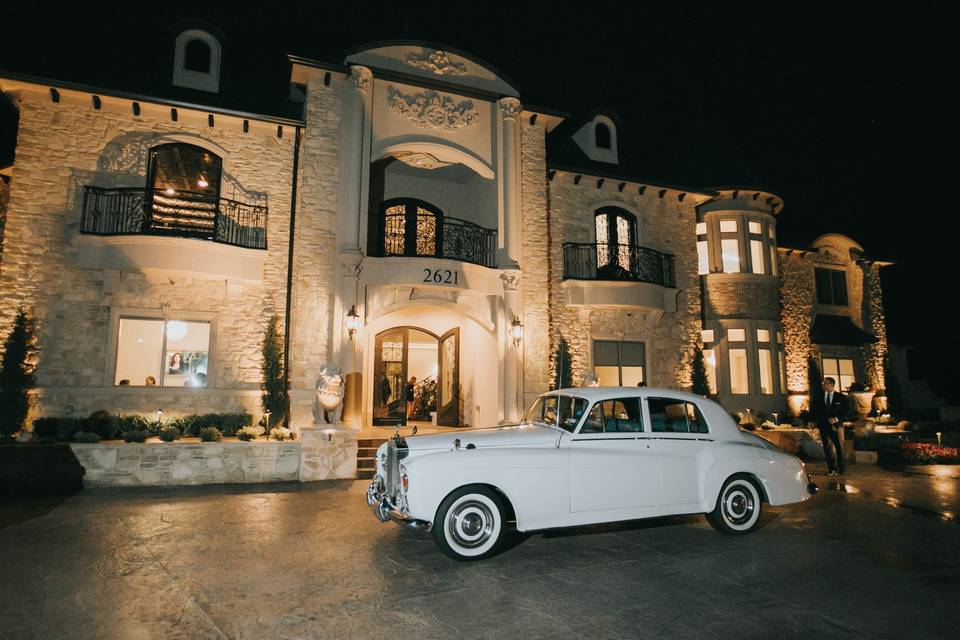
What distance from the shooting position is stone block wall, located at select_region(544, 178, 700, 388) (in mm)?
14758

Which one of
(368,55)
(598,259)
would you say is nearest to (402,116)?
(368,55)

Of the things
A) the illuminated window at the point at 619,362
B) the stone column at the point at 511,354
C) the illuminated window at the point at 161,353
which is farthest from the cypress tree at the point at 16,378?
the illuminated window at the point at 619,362

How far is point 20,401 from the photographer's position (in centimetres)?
1012

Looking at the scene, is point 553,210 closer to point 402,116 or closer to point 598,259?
point 598,259

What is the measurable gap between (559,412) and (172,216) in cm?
1028

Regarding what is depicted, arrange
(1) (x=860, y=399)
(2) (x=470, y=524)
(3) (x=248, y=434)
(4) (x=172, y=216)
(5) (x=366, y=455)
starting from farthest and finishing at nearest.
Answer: (1) (x=860, y=399)
(4) (x=172, y=216)
(5) (x=366, y=455)
(3) (x=248, y=434)
(2) (x=470, y=524)

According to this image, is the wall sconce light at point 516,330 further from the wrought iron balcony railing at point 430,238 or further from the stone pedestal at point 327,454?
the stone pedestal at point 327,454

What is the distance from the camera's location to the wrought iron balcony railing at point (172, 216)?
11.2 m

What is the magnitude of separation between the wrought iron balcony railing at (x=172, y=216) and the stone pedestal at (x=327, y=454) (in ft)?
16.4

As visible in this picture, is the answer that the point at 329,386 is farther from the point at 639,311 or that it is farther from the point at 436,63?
the point at 639,311

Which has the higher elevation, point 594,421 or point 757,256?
point 757,256

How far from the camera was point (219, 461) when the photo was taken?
909 cm

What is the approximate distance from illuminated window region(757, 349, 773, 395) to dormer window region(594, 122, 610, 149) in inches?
312

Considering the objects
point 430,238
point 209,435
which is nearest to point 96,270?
point 209,435
